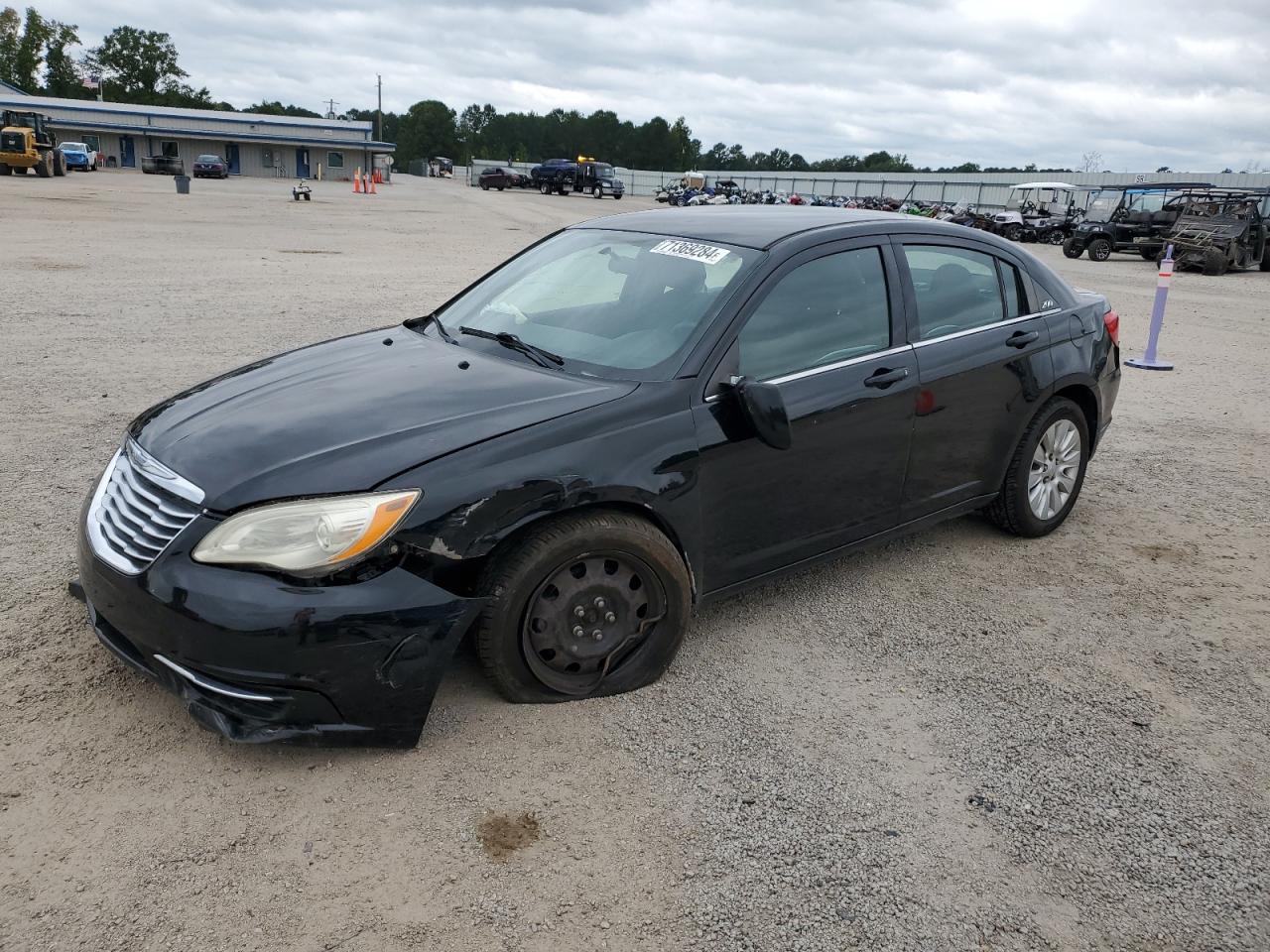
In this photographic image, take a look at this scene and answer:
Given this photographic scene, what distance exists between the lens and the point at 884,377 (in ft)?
13.1

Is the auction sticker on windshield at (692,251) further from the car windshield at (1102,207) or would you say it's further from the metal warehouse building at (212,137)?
the metal warehouse building at (212,137)

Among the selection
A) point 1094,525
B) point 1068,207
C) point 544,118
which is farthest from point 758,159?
point 1094,525

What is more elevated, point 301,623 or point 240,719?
point 301,623

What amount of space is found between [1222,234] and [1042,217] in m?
11.3

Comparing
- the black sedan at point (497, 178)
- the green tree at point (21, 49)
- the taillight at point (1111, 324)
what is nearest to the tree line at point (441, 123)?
the green tree at point (21, 49)

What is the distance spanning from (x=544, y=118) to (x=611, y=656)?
180 meters

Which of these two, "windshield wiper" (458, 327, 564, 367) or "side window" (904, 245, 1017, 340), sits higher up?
"side window" (904, 245, 1017, 340)

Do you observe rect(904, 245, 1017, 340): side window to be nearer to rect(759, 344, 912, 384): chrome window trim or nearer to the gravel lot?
rect(759, 344, 912, 384): chrome window trim

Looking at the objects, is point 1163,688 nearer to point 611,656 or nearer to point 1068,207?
point 611,656

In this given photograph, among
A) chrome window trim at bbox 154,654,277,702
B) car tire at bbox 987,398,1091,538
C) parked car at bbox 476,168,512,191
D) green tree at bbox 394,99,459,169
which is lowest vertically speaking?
chrome window trim at bbox 154,654,277,702

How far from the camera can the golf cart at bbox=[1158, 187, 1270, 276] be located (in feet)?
77.4

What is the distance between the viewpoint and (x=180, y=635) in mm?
2770

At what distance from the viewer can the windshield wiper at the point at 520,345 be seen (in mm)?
3668

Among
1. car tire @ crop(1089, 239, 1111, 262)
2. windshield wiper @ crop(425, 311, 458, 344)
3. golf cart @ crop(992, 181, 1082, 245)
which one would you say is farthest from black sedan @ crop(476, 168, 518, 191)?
windshield wiper @ crop(425, 311, 458, 344)
